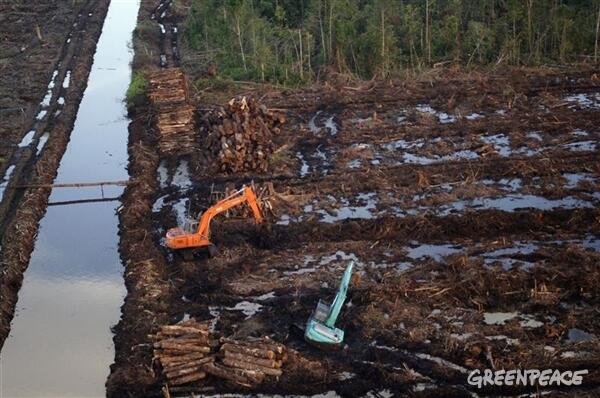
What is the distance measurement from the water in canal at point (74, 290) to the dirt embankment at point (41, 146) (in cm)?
30

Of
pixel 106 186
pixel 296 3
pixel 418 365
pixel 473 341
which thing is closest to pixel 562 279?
pixel 473 341

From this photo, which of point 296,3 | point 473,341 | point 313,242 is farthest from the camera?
point 296,3

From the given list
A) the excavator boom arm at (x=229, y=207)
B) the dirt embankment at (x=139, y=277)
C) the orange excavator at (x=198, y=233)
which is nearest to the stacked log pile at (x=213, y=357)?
the dirt embankment at (x=139, y=277)

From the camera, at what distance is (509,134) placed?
2277 centimetres

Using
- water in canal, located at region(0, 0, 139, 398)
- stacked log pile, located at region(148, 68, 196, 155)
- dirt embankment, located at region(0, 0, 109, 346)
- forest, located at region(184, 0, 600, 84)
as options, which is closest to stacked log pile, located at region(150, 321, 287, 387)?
water in canal, located at region(0, 0, 139, 398)

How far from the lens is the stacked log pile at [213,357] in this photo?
522 inches

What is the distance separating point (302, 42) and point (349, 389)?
804 inches

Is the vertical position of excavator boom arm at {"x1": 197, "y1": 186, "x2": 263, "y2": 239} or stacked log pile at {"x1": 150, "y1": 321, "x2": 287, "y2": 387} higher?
excavator boom arm at {"x1": 197, "y1": 186, "x2": 263, "y2": 239}

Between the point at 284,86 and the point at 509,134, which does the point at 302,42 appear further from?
the point at 509,134

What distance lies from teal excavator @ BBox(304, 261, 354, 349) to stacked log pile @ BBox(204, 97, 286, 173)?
788 cm

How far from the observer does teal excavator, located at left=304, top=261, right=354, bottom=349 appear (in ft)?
45.4

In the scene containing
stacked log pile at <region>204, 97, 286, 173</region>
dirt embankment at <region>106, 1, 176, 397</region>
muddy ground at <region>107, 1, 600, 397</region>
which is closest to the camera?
muddy ground at <region>107, 1, 600, 397</region>

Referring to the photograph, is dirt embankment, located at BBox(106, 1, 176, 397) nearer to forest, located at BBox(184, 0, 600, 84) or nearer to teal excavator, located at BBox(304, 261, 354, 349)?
teal excavator, located at BBox(304, 261, 354, 349)

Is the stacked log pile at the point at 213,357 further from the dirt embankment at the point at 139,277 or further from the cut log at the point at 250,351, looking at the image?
the dirt embankment at the point at 139,277
